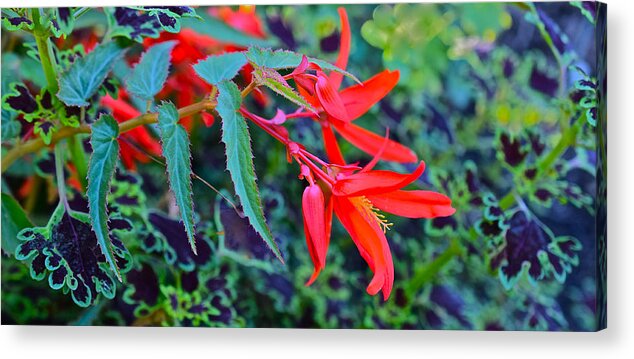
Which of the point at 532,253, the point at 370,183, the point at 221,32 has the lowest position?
the point at 532,253

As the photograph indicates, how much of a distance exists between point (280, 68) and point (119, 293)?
1.62 ft

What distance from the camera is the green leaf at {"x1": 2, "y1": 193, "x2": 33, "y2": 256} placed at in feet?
4.31

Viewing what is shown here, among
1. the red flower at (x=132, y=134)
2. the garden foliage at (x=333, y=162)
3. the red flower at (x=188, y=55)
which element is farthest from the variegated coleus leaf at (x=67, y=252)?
the red flower at (x=188, y=55)

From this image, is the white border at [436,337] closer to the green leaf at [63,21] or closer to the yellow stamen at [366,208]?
the green leaf at [63,21]

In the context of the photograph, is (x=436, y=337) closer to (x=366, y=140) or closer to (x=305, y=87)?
(x=366, y=140)

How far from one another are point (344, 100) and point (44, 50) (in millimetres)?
410

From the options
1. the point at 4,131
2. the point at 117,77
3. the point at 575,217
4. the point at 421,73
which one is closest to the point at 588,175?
the point at 575,217

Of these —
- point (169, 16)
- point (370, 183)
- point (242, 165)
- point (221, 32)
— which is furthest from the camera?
point (221, 32)

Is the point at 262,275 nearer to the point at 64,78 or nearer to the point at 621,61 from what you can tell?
the point at 64,78

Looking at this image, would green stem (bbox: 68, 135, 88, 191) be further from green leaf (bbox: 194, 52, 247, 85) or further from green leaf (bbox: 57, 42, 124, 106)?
green leaf (bbox: 194, 52, 247, 85)

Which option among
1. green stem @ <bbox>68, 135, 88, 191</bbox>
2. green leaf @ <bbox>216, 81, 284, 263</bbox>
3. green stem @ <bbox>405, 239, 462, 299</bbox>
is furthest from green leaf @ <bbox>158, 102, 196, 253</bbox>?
green stem @ <bbox>405, 239, 462, 299</bbox>

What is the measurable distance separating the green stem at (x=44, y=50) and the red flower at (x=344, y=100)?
0.36 meters

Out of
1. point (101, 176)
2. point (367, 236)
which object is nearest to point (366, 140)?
point (367, 236)

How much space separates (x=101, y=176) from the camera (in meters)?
1.11
